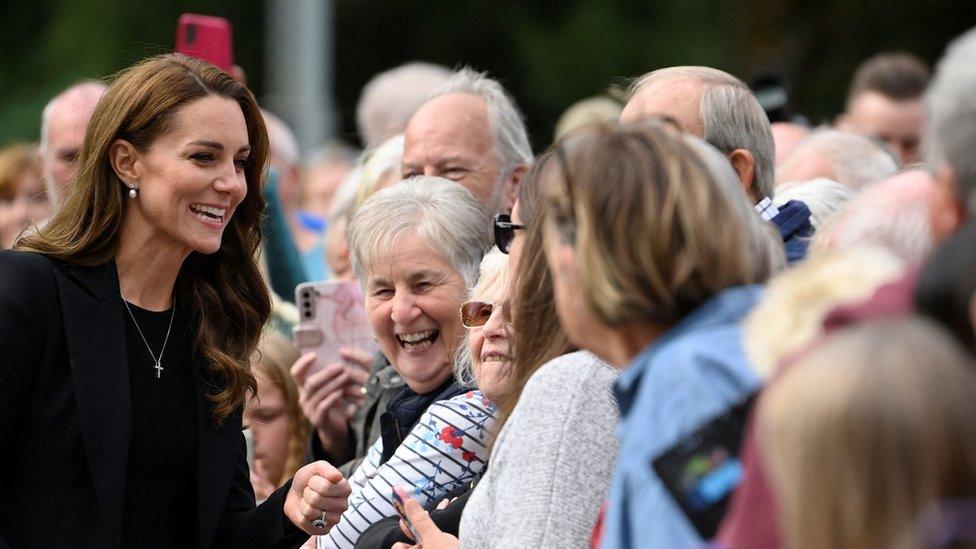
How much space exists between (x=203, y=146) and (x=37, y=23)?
1320 cm

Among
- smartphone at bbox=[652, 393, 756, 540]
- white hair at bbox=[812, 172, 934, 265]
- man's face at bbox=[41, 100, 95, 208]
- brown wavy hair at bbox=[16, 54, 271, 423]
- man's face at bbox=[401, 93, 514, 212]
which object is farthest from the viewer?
man's face at bbox=[41, 100, 95, 208]

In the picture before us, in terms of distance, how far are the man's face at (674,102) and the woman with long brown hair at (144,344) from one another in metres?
1.01

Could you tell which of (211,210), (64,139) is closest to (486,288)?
(211,210)

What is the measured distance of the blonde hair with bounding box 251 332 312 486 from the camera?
5.04 metres

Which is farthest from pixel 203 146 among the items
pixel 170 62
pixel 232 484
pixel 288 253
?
pixel 288 253

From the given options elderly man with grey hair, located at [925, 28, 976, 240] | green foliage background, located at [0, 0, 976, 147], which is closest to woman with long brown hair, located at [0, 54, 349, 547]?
elderly man with grey hair, located at [925, 28, 976, 240]

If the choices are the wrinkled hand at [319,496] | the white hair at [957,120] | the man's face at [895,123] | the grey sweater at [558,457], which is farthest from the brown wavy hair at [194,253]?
the man's face at [895,123]

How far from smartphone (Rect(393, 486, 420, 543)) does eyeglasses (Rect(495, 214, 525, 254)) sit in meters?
0.64

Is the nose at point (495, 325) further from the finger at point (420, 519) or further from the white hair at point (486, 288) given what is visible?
the finger at point (420, 519)

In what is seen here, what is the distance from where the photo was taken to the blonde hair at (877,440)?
1.72 metres

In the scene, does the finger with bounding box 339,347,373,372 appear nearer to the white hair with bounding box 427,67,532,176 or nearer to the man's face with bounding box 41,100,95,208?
the white hair with bounding box 427,67,532,176

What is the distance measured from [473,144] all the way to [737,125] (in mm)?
1410

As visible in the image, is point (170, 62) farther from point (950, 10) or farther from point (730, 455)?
point (950, 10)

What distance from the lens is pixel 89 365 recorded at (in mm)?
3426
